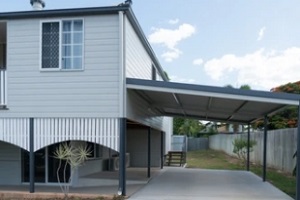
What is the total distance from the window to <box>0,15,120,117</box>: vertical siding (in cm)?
20

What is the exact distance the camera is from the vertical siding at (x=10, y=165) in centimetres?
1305

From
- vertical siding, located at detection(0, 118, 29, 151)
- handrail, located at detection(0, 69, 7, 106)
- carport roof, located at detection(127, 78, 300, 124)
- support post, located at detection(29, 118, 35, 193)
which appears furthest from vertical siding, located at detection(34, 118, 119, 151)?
carport roof, located at detection(127, 78, 300, 124)

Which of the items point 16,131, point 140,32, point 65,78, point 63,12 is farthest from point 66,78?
point 140,32

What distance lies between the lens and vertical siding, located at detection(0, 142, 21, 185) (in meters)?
13.0

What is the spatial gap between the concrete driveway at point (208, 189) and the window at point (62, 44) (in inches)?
173

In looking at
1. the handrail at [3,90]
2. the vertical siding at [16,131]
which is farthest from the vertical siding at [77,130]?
the handrail at [3,90]

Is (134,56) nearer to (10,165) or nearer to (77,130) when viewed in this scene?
(77,130)

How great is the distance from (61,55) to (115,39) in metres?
1.72

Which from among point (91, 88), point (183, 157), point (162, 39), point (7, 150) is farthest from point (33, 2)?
point (162, 39)

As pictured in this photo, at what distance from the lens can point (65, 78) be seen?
11.0 m

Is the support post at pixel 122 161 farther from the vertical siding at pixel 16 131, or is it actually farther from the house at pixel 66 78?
the vertical siding at pixel 16 131

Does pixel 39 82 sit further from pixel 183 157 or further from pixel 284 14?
pixel 183 157

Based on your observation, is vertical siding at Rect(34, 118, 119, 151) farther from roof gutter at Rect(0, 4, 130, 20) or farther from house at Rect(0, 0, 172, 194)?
roof gutter at Rect(0, 4, 130, 20)

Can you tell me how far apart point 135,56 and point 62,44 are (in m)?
2.73
